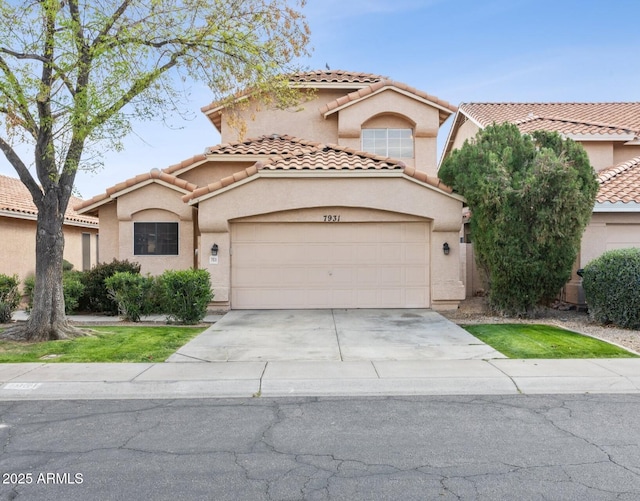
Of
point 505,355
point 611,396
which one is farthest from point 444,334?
point 611,396

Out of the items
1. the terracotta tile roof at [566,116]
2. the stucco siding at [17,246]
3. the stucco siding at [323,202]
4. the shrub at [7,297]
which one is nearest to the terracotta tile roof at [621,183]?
the terracotta tile roof at [566,116]

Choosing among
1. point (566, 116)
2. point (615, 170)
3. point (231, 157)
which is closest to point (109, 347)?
point (231, 157)

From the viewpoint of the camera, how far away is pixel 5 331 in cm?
1055

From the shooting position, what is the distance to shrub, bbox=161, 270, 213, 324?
12.0m

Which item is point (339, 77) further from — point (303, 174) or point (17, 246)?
point (17, 246)

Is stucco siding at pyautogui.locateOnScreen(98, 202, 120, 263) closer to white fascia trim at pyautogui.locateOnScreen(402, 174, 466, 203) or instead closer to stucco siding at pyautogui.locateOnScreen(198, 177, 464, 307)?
stucco siding at pyautogui.locateOnScreen(198, 177, 464, 307)

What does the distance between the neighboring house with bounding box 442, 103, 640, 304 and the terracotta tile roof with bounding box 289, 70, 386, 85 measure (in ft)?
15.2

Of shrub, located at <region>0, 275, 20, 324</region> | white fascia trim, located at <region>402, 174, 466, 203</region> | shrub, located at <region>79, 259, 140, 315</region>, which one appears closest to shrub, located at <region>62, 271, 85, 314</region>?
shrub, located at <region>79, 259, 140, 315</region>

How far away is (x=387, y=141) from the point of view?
18219mm

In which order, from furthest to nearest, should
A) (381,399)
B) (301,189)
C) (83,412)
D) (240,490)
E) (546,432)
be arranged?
(301,189), (381,399), (83,412), (546,432), (240,490)

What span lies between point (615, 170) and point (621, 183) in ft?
4.30

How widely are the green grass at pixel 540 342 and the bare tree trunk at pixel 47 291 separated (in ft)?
27.7

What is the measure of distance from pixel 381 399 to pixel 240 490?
294 cm

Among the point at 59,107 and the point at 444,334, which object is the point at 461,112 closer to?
the point at 444,334
